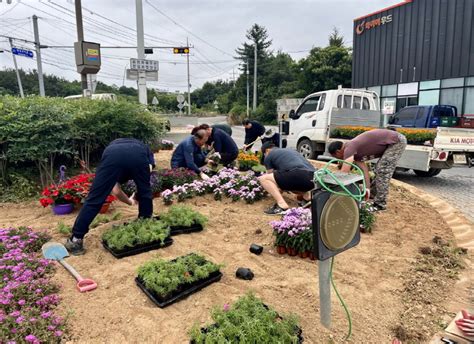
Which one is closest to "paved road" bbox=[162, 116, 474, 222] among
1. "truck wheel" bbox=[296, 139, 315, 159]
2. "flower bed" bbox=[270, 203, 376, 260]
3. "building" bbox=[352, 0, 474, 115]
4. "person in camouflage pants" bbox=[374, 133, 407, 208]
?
"person in camouflage pants" bbox=[374, 133, 407, 208]

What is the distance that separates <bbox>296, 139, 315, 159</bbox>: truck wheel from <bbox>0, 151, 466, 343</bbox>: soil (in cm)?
571

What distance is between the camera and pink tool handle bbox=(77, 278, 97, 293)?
9.64 feet

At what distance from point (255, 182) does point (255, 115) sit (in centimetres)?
3847

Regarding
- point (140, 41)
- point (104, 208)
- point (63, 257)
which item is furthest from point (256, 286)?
point (140, 41)

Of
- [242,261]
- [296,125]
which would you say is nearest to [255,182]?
[242,261]

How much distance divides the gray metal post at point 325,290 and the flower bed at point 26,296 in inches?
69.8

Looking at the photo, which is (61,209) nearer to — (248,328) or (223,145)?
(223,145)

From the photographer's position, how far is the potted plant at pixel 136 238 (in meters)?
3.60

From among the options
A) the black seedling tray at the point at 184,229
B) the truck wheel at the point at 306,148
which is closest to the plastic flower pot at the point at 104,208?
the black seedling tray at the point at 184,229

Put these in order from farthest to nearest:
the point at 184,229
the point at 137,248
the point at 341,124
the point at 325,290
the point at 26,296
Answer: the point at 341,124
the point at 184,229
the point at 137,248
the point at 26,296
the point at 325,290

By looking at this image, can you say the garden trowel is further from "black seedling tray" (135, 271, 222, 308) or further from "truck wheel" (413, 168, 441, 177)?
"truck wheel" (413, 168, 441, 177)

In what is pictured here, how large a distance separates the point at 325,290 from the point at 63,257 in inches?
103

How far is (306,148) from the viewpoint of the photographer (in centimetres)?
1070

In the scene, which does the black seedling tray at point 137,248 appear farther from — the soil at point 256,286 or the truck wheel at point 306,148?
the truck wheel at point 306,148
